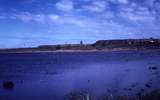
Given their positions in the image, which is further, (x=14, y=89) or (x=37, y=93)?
(x=14, y=89)

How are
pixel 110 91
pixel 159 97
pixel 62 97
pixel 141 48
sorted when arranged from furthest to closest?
pixel 141 48, pixel 110 91, pixel 62 97, pixel 159 97

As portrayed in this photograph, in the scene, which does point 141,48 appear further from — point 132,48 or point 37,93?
point 37,93

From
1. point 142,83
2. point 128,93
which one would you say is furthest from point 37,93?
point 142,83

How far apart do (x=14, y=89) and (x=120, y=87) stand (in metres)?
→ 12.1

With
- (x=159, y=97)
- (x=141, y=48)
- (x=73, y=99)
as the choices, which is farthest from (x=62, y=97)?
(x=141, y=48)

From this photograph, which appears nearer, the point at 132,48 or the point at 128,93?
the point at 128,93

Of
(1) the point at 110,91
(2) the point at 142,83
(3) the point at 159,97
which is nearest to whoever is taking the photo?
(3) the point at 159,97

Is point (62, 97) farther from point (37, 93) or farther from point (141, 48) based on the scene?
point (141, 48)

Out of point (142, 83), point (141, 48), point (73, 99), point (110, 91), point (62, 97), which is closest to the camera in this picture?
point (73, 99)

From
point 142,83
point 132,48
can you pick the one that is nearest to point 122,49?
point 132,48

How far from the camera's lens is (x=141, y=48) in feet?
604

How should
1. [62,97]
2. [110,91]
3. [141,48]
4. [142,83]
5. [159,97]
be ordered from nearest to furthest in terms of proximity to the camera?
1. [159,97]
2. [62,97]
3. [110,91]
4. [142,83]
5. [141,48]

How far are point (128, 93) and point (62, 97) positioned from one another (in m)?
5.96

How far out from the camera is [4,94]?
27.8 m
